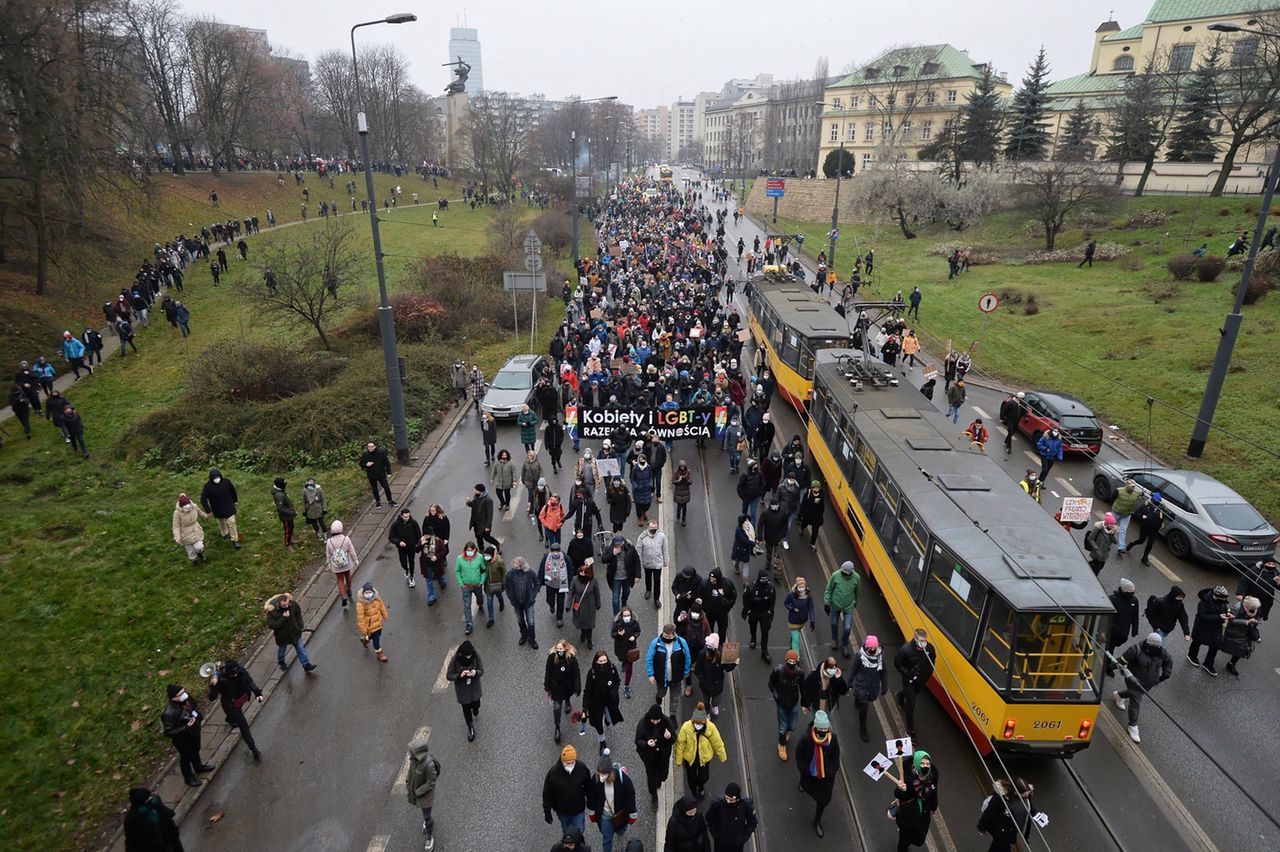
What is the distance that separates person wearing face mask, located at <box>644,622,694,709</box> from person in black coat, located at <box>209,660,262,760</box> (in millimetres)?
5153

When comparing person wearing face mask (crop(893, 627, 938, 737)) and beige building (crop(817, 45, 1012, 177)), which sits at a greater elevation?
beige building (crop(817, 45, 1012, 177))

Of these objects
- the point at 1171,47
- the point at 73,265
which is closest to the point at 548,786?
the point at 73,265

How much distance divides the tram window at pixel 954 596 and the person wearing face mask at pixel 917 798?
1.98m

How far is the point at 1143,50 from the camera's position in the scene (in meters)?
75.0

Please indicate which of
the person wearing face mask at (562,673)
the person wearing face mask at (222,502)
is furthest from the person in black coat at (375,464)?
the person wearing face mask at (562,673)

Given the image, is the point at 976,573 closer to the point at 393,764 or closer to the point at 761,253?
the point at 393,764

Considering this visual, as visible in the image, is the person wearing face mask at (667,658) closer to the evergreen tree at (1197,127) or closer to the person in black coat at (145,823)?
the person in black coat at (145,823)

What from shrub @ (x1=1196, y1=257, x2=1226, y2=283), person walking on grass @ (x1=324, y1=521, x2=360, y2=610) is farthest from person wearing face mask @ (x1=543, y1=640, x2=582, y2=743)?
shrub @ (x1=1196, y1=257, x2=1226, y2=283)

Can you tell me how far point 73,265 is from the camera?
110 feet

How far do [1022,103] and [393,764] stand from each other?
70.0 meters

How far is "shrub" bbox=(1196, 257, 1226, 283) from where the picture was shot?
3203 centimetres

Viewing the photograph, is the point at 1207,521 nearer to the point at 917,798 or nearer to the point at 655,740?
the point at 917,798

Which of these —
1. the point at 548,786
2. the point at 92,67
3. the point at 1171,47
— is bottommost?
the point at 548,786

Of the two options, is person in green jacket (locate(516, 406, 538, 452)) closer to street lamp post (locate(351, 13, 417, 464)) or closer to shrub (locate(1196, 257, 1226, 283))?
street lamp post (locate(351, 13, 417, 464))
